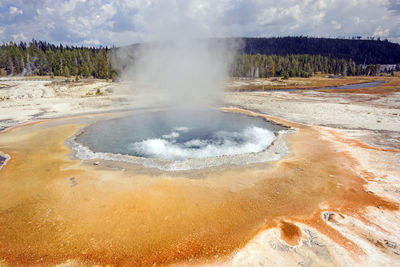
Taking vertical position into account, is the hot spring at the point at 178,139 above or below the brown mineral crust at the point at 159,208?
above

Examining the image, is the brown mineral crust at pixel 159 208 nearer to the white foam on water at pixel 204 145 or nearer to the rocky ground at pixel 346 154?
the rocky ground at pixel 346 154

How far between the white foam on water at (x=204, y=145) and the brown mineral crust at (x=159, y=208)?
6.01 feet

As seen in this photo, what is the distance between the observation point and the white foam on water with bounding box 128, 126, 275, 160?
9.73 metres

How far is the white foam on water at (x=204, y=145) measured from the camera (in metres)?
9.73

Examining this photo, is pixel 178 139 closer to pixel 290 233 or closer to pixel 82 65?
pixel 290 233

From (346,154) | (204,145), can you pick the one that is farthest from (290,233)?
(204,145)

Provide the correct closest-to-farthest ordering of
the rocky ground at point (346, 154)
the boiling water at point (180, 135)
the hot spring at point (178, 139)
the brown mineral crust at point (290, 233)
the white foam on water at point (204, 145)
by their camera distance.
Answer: the rocky ground at point (346, 154) → the brown mineral crust at point (290, 233) → the hot spring at point (178, 139) → the white foam on water at point (204, 145) → the boiling water at point (180, 135)

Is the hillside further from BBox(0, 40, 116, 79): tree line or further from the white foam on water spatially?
the white foam on water

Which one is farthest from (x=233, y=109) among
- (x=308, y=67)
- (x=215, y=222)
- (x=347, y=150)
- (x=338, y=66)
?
(x=338, y=66)

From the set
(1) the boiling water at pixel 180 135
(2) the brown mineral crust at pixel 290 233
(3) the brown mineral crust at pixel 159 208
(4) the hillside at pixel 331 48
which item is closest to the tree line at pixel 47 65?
(1) the boiling water at pixel 180 135

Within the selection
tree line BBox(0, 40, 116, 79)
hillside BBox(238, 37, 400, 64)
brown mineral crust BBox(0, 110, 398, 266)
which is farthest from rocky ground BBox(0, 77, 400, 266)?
hillside BBox(238, 37, 400, 64)

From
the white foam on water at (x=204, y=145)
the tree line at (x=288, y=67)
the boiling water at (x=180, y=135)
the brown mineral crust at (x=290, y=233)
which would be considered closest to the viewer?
the brown mineral crust at (x=290, y=233)

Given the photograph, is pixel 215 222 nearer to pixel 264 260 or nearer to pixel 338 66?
pixel 264 260

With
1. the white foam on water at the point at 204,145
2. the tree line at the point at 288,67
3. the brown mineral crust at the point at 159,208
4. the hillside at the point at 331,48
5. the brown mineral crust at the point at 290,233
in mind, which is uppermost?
the hillside at the point at 331,48
